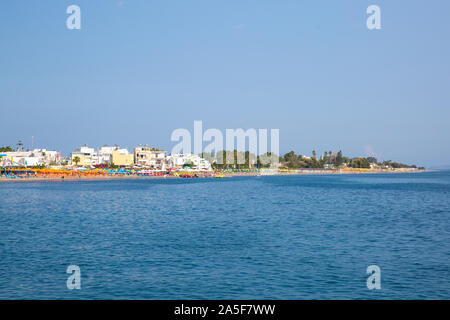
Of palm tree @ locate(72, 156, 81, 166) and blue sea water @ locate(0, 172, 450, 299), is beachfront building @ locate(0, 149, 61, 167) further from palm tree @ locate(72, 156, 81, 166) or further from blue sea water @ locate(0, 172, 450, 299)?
blue sea water @ locate(0, 172, 450, 299)

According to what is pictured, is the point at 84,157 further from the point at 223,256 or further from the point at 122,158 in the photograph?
the point at 223,256

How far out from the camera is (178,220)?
3966 centimetres

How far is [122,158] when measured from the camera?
192750 millimetres

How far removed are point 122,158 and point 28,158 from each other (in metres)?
39.7

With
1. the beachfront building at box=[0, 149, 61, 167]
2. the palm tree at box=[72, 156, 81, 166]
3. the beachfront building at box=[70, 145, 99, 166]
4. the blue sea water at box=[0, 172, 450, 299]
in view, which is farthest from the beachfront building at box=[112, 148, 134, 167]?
the blue sea water at box=[0, 172, 450, 299]

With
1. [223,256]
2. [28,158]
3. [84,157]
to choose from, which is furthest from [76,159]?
[223,256]

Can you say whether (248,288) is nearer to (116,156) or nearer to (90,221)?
(90,221)

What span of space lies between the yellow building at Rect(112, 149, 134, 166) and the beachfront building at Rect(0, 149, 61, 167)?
944 inches
